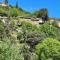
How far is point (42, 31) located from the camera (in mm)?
28547

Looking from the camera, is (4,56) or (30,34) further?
(30,34)

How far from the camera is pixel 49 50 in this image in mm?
22344

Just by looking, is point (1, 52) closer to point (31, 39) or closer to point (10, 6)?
point (31, 39)

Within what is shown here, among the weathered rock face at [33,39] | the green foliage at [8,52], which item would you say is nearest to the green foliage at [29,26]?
the weathered rock face at [33,39]

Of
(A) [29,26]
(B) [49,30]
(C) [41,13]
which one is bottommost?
(B) [49,30]

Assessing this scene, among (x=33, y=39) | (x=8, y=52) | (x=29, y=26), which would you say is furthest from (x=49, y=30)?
(x=8, y=52)

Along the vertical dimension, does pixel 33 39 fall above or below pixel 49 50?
above

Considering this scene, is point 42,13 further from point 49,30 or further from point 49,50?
point 49,50

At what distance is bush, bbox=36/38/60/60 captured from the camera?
22.0m

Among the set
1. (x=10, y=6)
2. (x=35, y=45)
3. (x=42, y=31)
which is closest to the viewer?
(x=35, y=45)

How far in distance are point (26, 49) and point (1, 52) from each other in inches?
245

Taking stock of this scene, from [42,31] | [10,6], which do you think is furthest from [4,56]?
[10,6]

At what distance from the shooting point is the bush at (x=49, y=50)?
2196 centimetres

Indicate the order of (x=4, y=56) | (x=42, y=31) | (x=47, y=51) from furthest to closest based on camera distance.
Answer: (x=42, y=31) < (x=47, y=51) < (x=4, y=56)
